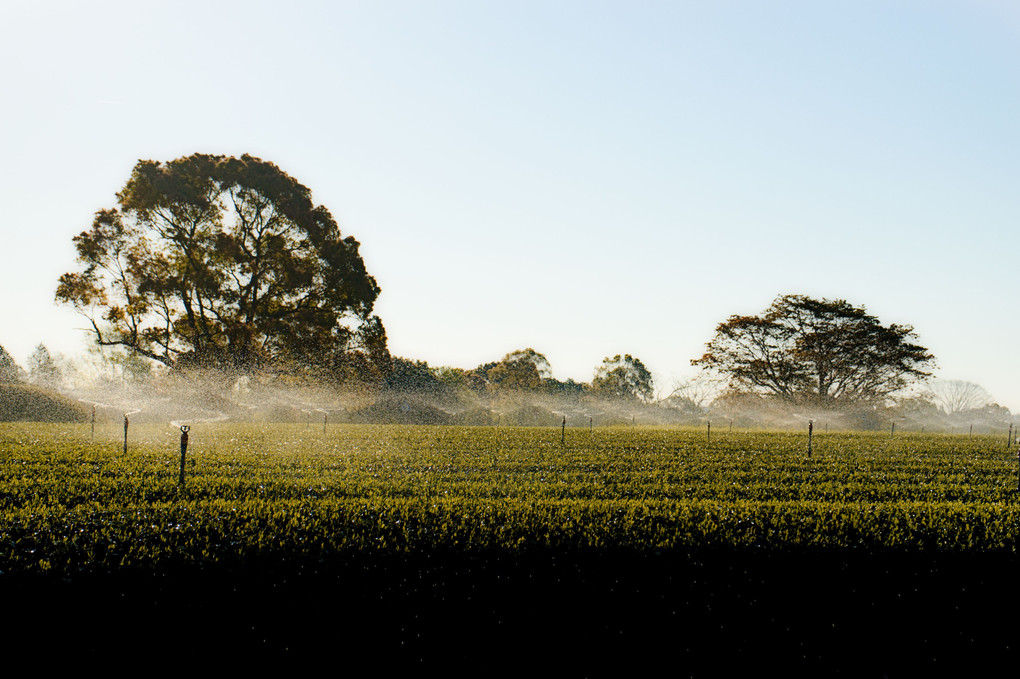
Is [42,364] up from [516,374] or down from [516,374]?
down

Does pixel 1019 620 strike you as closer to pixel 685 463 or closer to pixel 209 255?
pixel 685 463

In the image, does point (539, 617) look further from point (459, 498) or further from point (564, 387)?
point (564, 387)

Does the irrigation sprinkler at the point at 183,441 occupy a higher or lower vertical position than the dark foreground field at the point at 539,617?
higher

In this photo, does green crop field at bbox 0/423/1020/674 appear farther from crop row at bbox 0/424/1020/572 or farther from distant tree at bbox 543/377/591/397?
distant tree at bbox 543/377/591/397

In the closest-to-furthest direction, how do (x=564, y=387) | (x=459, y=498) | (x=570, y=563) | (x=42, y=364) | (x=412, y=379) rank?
(x=570, y=563) → (x=459, y=498) → (x=412, y=379) → (x=564, y=387) → (x=42, y=364)

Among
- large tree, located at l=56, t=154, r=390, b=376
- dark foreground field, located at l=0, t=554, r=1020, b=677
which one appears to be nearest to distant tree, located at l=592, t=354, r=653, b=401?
large tree, located at l=56, t=154, r=390, b=376

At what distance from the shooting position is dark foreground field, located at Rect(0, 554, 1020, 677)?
376 centimetres

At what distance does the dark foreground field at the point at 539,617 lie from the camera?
12.3 feet

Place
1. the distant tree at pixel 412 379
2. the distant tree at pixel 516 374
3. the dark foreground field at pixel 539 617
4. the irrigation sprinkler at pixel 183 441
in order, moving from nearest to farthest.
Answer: the dark foreground field at pixel 539 617
the irrigation sprinkler at pixel 183 441
the distant tree at pixel 412 379
the distant tree at pixel 516 374

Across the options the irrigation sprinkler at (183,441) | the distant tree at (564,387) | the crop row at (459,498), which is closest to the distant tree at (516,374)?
the distant tree at (564,387)

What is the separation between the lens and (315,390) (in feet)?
108

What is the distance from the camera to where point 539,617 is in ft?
14.2

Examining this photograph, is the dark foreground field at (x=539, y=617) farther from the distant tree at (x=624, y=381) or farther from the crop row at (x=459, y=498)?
the distant tree at (x=624, y=381)

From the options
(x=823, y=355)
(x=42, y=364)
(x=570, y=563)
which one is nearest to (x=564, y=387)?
(x=823, y=355)
